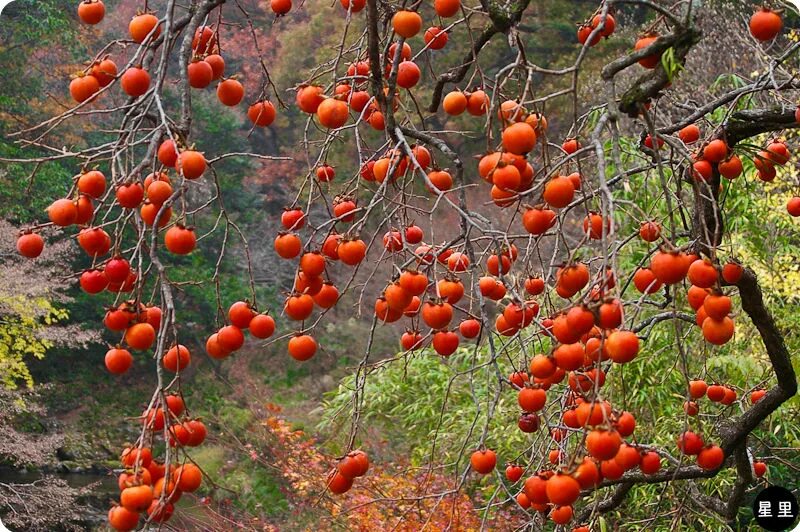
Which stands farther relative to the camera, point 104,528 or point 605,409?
point 104,528

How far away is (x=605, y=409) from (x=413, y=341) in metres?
0.52

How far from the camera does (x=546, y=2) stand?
279 inches

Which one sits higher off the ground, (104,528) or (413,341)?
(413,341)

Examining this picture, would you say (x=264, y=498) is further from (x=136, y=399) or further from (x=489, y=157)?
(x=489, y=157)

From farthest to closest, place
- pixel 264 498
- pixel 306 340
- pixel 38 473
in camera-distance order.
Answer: pixel 38 473 → pixel 264 498 → pixel 306 340

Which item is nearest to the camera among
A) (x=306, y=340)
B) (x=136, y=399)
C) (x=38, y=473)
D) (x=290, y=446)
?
(x=306, y=340)

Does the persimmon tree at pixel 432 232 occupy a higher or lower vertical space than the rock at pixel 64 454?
higher

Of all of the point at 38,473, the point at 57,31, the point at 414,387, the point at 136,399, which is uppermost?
the point at 57,31

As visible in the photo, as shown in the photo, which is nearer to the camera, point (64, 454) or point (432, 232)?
point (432, 232)

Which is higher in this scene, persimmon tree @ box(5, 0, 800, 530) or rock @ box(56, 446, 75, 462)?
persimmon tree @ box(5, 0, 800, 530)

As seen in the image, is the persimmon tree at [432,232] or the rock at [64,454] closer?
the persimmon tree at [432,232]

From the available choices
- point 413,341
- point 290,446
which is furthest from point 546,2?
point 413,341

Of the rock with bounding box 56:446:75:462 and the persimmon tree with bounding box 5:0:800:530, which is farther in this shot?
the rock with bounding box 56:446:75:462

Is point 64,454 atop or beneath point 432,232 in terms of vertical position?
beneath
